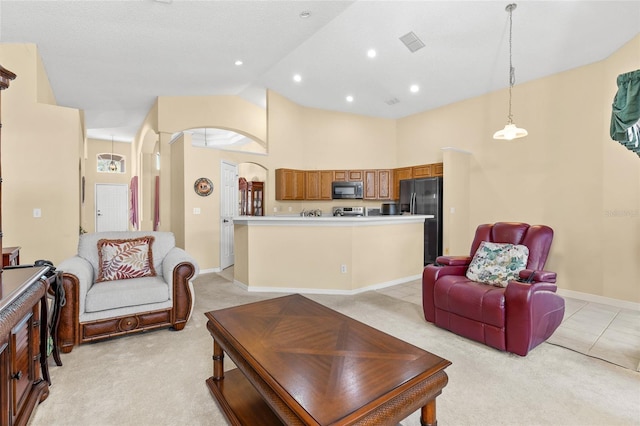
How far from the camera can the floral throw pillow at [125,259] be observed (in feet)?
9.53

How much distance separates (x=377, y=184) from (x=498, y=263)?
4271 millimetres

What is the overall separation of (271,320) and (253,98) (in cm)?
572

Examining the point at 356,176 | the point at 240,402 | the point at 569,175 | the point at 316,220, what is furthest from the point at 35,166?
the point at 569,175

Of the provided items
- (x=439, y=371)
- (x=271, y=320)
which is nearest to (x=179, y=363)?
(x=271, y=320)

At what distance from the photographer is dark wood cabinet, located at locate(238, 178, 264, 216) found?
28.5ft

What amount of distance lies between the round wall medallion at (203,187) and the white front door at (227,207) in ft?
0.90

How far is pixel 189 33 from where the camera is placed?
386cm

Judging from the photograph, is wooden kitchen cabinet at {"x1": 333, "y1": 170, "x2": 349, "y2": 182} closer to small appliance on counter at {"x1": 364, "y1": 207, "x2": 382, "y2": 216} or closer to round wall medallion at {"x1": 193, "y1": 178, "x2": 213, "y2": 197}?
small appliance on counter at {"x1": 364, "y1": 207, "x2": 382, "y2": 216}

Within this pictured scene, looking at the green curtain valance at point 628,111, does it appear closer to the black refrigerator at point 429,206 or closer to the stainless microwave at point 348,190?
the black refrigerator at point 429,206

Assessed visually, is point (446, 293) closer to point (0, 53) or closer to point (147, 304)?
point (147, 304)

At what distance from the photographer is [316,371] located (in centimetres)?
133

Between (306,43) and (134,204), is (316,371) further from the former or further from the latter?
(134,204)

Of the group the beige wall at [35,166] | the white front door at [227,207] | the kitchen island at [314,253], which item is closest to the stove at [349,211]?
the white front door at [227,207]

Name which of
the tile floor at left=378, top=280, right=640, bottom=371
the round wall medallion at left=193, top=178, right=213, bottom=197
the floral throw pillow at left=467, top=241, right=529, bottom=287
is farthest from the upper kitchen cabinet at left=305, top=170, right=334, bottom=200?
the floral throw pillow at left=467, top=241, right=529, bottom=287
